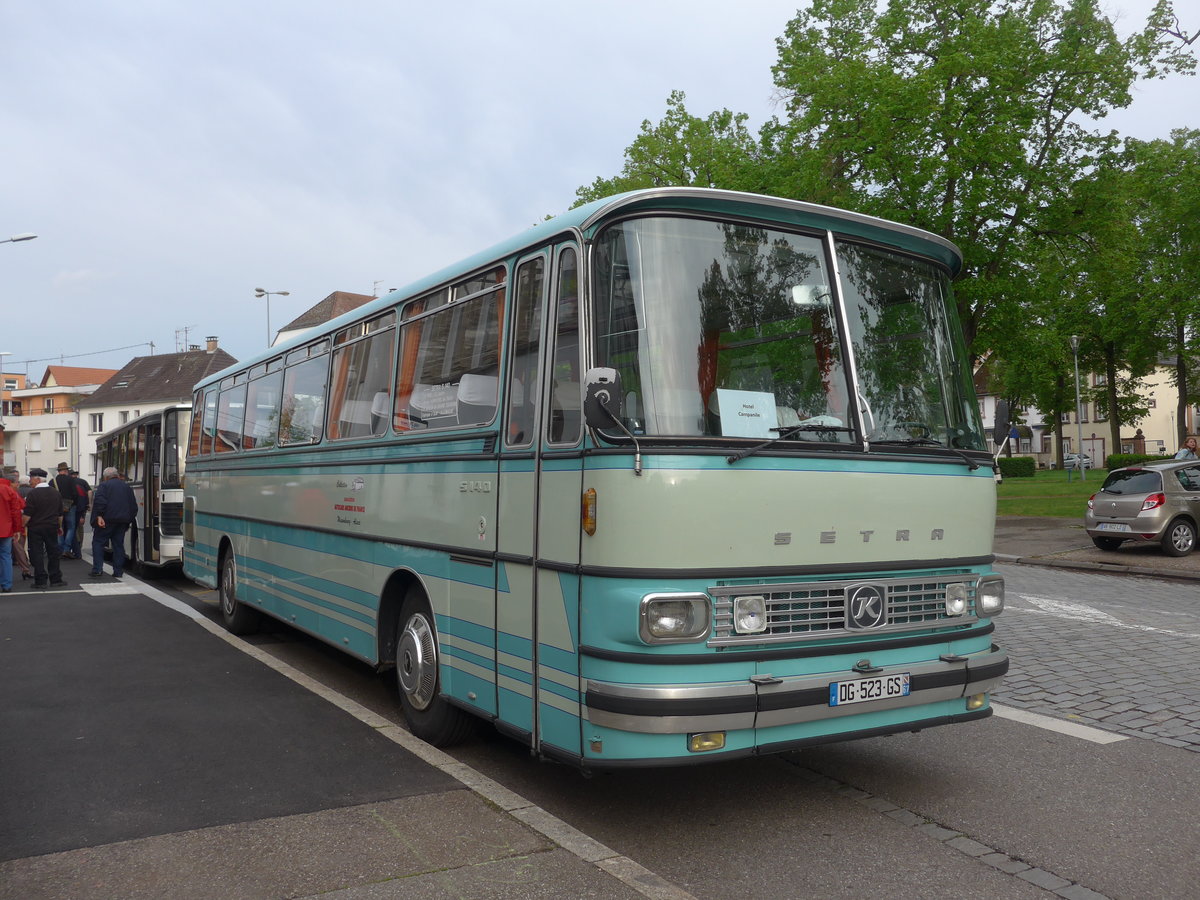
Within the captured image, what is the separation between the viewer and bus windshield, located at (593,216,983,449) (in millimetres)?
4859

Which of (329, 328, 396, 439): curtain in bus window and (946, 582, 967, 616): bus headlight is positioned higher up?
(329, 328, 396, 439): curtain in bus window

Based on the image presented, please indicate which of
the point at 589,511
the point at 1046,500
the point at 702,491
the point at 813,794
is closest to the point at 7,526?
the point at 589,511

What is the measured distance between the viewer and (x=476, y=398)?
6.06 metres

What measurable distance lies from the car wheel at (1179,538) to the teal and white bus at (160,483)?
1572 cm

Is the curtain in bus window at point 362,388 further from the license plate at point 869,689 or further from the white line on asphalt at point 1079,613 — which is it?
the white line on asphalt at point 1079,613

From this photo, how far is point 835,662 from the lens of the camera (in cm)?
494

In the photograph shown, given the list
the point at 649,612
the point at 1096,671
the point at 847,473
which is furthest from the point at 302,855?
the point at 1096,671

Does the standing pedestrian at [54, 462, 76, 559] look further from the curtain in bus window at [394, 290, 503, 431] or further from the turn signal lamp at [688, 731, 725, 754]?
the turn signal lamp at [688, 731, 725, 754]

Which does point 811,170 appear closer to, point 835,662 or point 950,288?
point 950,288

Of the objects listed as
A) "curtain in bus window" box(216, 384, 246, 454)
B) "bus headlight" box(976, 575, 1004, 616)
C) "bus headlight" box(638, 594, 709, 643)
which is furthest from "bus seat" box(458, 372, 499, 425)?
"curtain in bus window" box(216, 384, 246, 454)

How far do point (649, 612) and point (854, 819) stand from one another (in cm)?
153

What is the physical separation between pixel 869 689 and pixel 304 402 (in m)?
5.83

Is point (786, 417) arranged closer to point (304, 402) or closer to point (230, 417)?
point (304, 402)

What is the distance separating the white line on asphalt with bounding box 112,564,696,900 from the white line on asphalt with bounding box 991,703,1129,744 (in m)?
2.81
